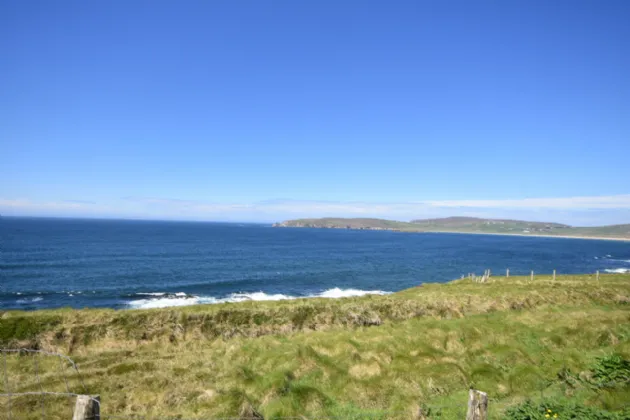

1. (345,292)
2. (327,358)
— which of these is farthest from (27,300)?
(327,358)

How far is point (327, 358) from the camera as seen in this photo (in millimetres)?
20094

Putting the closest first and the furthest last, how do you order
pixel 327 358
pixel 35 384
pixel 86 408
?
pixel 86 408 < pixel 35 384 < pixel 327 358

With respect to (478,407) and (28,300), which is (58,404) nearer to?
(478,407)

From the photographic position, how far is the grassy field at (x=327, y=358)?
48.7 feet

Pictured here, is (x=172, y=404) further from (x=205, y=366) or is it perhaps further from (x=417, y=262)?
(x=417, y=262)

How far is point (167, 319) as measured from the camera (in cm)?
2561

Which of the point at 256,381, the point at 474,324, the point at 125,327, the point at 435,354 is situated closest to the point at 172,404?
the point at 256,381

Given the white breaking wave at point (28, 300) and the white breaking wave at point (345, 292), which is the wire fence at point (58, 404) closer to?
the white breaking wave at point (28, 300)

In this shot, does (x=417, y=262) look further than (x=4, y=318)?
Yes

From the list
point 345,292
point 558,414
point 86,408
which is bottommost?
point 345,292

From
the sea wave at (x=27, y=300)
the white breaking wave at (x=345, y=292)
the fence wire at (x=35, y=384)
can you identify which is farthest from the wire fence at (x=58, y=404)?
the white breaking wave at (x=345, y=292)

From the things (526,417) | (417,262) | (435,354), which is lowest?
(417,262)

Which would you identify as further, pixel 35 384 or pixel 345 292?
pixel 345 292

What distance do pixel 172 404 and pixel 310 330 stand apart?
13.7 m
